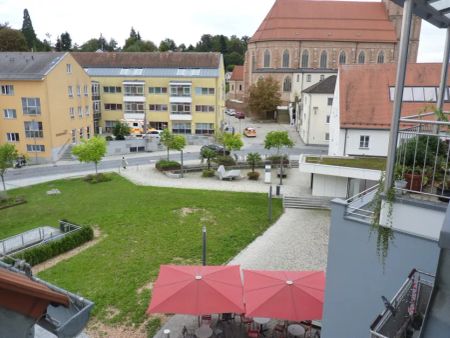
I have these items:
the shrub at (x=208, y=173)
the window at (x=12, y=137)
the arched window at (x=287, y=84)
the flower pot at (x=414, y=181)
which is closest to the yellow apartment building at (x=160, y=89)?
the window at (x=12, y=137)

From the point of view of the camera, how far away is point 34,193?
27.2 meters

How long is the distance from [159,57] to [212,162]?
77.0 ft

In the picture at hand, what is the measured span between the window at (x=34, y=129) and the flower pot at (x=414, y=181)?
39023mm

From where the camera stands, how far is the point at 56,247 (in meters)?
16.7

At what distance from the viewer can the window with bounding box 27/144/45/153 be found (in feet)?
127

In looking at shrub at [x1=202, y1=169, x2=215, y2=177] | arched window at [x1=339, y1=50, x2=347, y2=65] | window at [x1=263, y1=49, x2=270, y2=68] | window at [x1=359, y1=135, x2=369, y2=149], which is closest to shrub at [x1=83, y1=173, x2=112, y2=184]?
shrub at [x1=202, y1=169, x2=215, y2=177]

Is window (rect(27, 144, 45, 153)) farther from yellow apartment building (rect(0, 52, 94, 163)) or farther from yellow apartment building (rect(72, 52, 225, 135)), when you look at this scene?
yellow apartment building (rect(72, 52, 225, 135))

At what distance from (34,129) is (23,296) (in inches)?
1569

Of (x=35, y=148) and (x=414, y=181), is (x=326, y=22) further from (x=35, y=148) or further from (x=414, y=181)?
(x=414, y=181)

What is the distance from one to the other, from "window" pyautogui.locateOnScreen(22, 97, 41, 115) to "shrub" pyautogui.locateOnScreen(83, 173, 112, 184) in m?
12.3

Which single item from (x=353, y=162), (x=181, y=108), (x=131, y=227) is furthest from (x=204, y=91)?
(x=131, y=227)

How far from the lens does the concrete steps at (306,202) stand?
79.9 ft

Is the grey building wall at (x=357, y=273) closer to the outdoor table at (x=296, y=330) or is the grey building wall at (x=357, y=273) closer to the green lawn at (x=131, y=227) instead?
the outdoor table at (x=296, y=330)

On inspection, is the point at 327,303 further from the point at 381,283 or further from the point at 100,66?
the point at 100,66
